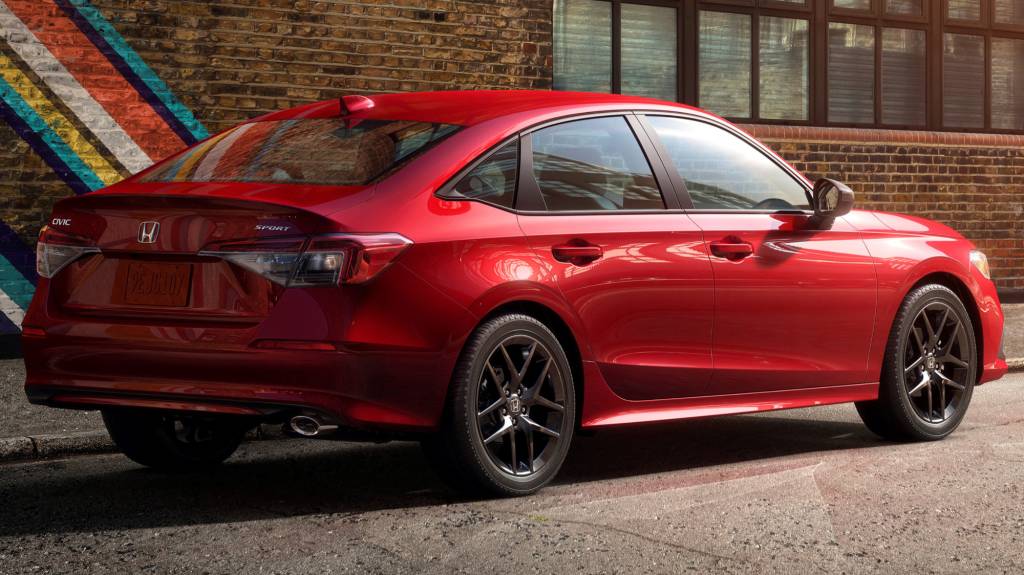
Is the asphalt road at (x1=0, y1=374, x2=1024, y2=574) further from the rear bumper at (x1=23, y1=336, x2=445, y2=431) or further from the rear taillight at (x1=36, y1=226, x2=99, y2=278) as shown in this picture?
the rear taillight at (x1=36, y1=226, x2=99, y2=278)

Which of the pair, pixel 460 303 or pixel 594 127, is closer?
pixel 460 303

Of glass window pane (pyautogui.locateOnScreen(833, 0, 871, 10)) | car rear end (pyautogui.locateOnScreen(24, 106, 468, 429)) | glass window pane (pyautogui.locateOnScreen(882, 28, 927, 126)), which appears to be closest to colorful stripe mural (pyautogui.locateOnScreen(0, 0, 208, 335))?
car rear end (pyautogui.locateOnScreen(24, 106, 468, 429))

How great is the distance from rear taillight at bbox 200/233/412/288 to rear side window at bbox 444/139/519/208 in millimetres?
583

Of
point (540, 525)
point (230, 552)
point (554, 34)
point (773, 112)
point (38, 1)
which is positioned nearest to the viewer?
point (230, 552)

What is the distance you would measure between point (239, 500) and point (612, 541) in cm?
156

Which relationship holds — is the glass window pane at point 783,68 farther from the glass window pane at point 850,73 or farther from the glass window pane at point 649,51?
the glass window pane at point 649,51

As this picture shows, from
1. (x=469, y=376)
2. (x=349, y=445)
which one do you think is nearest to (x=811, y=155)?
(x=349, y=445)

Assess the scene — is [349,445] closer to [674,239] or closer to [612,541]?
[674,239]

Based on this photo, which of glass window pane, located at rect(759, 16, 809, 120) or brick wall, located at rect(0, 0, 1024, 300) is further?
glass window pane, located at rect(759, 16, 809, 120)

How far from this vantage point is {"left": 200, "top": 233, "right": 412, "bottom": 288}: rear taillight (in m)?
5.04

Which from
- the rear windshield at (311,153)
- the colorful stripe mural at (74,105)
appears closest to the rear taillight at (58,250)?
the rear windshield at (311,153)

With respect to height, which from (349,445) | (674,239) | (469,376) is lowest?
(349,445)

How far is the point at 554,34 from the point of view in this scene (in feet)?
46.2

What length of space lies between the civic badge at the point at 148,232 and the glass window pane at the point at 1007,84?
13802 mm
